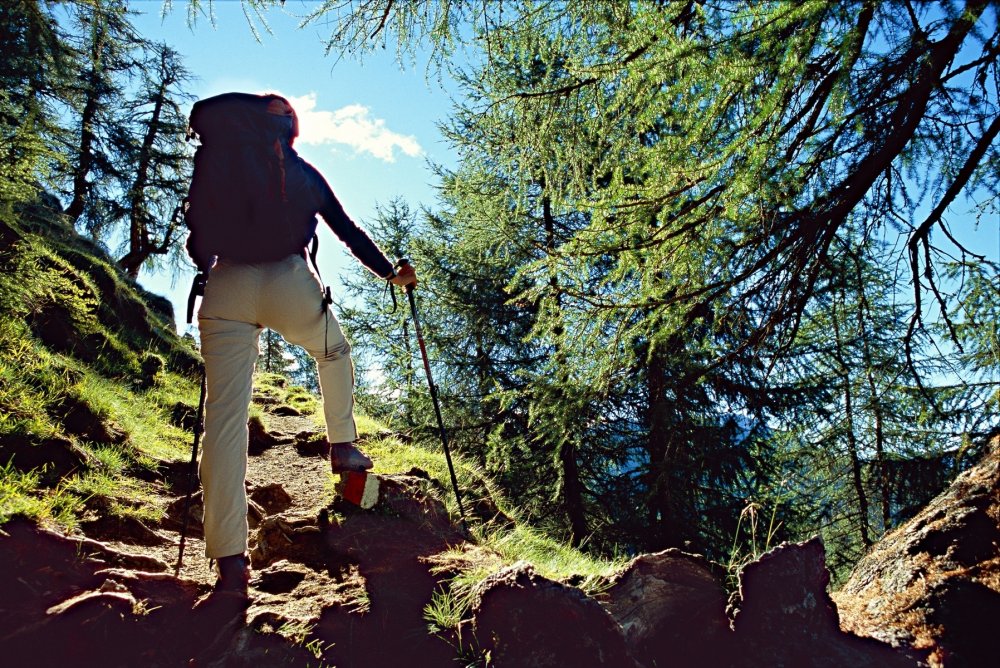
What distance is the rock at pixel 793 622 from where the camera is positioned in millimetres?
2084

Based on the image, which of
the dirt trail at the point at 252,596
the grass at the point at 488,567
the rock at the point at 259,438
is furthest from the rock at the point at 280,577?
the rock at the point at 259,438

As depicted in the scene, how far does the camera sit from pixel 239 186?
9.18ft

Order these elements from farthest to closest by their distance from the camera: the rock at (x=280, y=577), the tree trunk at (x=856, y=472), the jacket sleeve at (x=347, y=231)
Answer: the tree trunk at (x=856, y=472)
the jacket sleeve at (x=347, y=231)
the rock at (x=280, y=577)

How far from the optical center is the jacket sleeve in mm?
3213

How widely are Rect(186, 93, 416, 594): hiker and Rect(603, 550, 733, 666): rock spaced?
178 centimetres

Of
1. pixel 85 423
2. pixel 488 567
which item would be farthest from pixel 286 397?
pixel 488 567

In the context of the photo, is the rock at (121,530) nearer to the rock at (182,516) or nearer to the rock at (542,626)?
the rock at (182,516)

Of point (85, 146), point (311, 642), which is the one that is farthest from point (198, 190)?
point (85, 146)

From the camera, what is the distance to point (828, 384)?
902 cm

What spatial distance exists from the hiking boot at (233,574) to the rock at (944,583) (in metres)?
2.68

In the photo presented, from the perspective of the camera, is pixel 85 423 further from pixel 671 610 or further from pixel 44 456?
pixel 671 610

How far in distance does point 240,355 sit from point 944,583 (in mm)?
3398

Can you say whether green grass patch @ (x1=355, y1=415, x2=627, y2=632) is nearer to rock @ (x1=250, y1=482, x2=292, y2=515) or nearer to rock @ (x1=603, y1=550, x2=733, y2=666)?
rock @ (x1=603, y1=550, x2=733, y2=666)

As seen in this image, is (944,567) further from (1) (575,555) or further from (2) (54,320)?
(2) (54,320)
